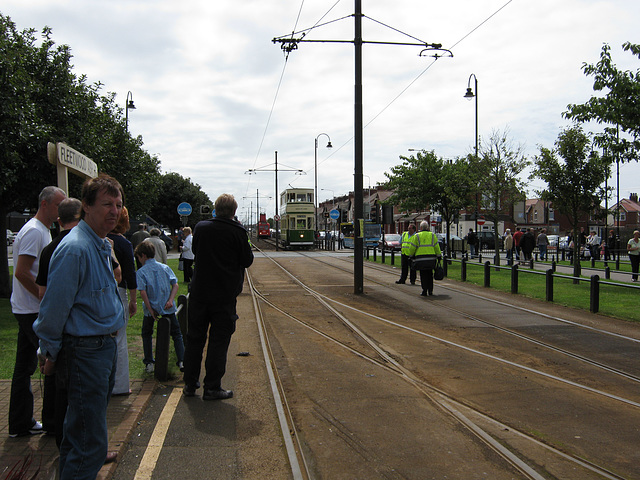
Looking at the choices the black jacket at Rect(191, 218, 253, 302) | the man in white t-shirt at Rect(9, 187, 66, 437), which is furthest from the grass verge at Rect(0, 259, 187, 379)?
the man in white t-shirt at Rect(9, 187, 66, 437)

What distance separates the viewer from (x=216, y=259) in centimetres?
509

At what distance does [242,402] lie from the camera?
517 cm

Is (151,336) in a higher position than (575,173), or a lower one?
lower

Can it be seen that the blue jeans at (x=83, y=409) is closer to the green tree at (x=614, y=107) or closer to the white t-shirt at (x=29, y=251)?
the white t-shirt at (x=29, y=251)

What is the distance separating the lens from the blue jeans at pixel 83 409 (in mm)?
2771

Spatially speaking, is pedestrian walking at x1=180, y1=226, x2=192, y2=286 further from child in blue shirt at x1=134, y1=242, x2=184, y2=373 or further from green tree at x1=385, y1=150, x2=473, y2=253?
green tree at x1=385, y1=150, x2=473, y2=253

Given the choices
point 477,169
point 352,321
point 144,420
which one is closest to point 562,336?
point 352,321

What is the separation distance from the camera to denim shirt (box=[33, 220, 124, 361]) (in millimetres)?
2695

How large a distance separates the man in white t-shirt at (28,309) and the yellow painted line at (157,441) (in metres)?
0.74

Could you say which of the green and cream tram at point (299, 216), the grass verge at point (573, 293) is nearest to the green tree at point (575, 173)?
the grass verge at point (573, 293)

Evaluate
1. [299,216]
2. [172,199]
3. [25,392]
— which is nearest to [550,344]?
[25,392]

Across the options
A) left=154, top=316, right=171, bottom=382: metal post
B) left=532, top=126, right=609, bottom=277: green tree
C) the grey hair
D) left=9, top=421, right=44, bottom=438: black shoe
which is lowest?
left=9, top=421, right=44, bottom=438: black shoe

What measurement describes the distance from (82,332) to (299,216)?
38760 mm

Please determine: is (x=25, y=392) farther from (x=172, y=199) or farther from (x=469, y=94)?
(x=172, y=199)
